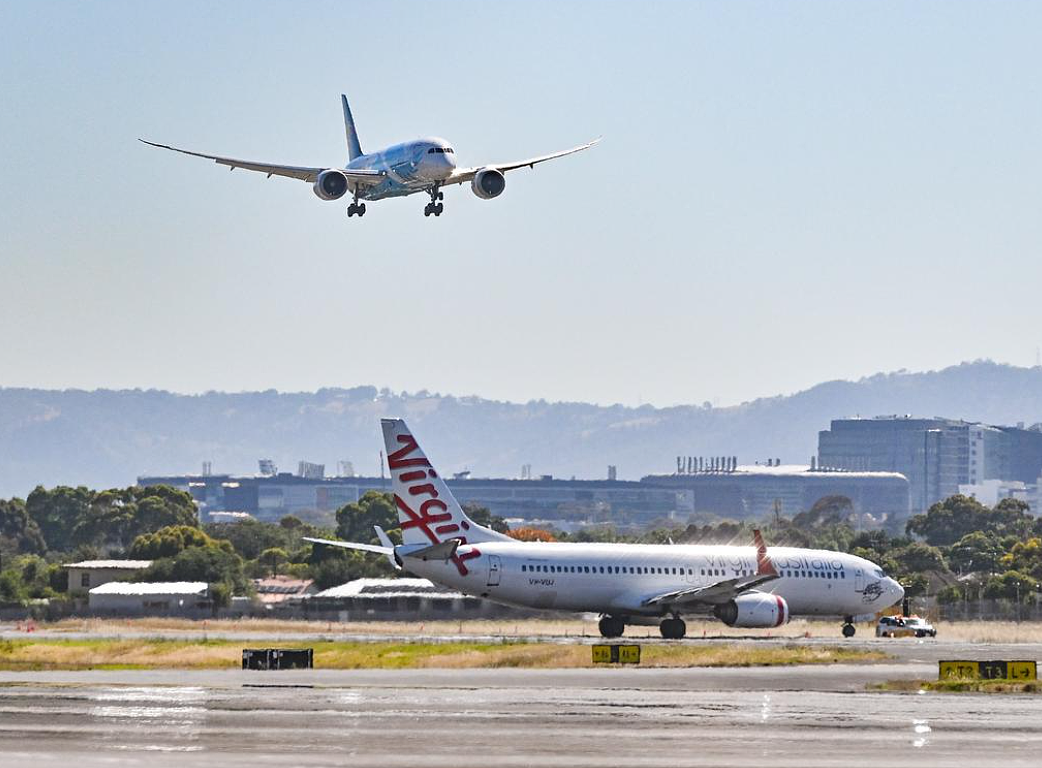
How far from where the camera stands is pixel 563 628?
8500 cm

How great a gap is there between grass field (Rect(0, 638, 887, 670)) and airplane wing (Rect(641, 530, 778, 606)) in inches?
297

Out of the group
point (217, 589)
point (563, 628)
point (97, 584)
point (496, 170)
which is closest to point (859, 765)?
point (496, 170)

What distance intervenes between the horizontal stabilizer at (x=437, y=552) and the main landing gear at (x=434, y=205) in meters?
13.7

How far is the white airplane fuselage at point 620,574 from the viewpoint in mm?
73438

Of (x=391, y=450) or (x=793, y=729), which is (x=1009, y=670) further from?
(x=391, y=450)

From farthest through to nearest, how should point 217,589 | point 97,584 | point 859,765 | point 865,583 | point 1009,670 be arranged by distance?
point 97,584 < point 217,589 < point 865,583 < point 1009,670 < point 859,765

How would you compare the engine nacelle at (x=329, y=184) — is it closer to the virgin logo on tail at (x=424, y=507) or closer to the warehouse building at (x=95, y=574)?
the virgin logo on tail at (x=424, y=507)

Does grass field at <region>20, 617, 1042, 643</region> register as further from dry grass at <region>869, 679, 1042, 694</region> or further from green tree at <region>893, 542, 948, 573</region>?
green tree at <region>893, 542, 948, 573</region>

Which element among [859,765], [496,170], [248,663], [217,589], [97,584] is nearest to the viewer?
[859,765]

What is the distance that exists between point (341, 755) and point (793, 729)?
9587mm

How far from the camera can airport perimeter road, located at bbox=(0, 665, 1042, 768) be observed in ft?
109

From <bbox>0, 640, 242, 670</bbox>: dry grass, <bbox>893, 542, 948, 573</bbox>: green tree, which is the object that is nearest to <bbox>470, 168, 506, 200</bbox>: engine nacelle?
<bbox>0, 640, 242, 670</bbox>: dry grass

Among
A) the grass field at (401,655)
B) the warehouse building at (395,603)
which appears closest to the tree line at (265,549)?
the warehouse building at (395,603)

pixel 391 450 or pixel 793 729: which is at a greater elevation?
pixel 391 450
